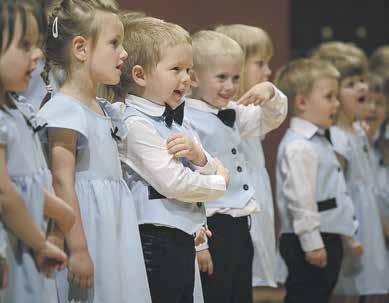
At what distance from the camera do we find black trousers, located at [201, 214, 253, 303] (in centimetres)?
359

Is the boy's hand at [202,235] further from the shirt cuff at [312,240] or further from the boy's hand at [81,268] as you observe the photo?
the shirt cuff at [312,240]

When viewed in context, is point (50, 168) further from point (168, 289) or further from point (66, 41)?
point (168, 289)

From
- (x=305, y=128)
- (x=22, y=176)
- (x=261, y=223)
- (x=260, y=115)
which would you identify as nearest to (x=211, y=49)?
(x=260, y=115)

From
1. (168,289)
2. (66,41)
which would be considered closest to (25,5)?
(66,41)

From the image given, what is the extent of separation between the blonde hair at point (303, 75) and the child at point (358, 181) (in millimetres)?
354

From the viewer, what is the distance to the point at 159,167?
303cm

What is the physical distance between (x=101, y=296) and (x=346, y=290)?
2312 millimetres

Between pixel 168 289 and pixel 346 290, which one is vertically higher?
pixel 168 289

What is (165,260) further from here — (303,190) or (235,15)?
(235,15)

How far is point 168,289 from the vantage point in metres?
3.13

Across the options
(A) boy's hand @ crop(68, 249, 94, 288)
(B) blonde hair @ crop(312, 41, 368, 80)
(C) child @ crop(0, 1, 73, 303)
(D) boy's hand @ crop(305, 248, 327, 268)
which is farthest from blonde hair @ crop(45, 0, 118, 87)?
(B) blonde hair @ crop(312, 41, 368, 80)

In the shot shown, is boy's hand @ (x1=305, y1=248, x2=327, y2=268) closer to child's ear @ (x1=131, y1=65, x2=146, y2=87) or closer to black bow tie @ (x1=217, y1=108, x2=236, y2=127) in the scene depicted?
black bow tie @ (x1=217, y1=108, x2=236, y2=127)

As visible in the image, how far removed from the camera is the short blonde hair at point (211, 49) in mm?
3680

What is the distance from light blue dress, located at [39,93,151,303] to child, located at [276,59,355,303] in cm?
154
